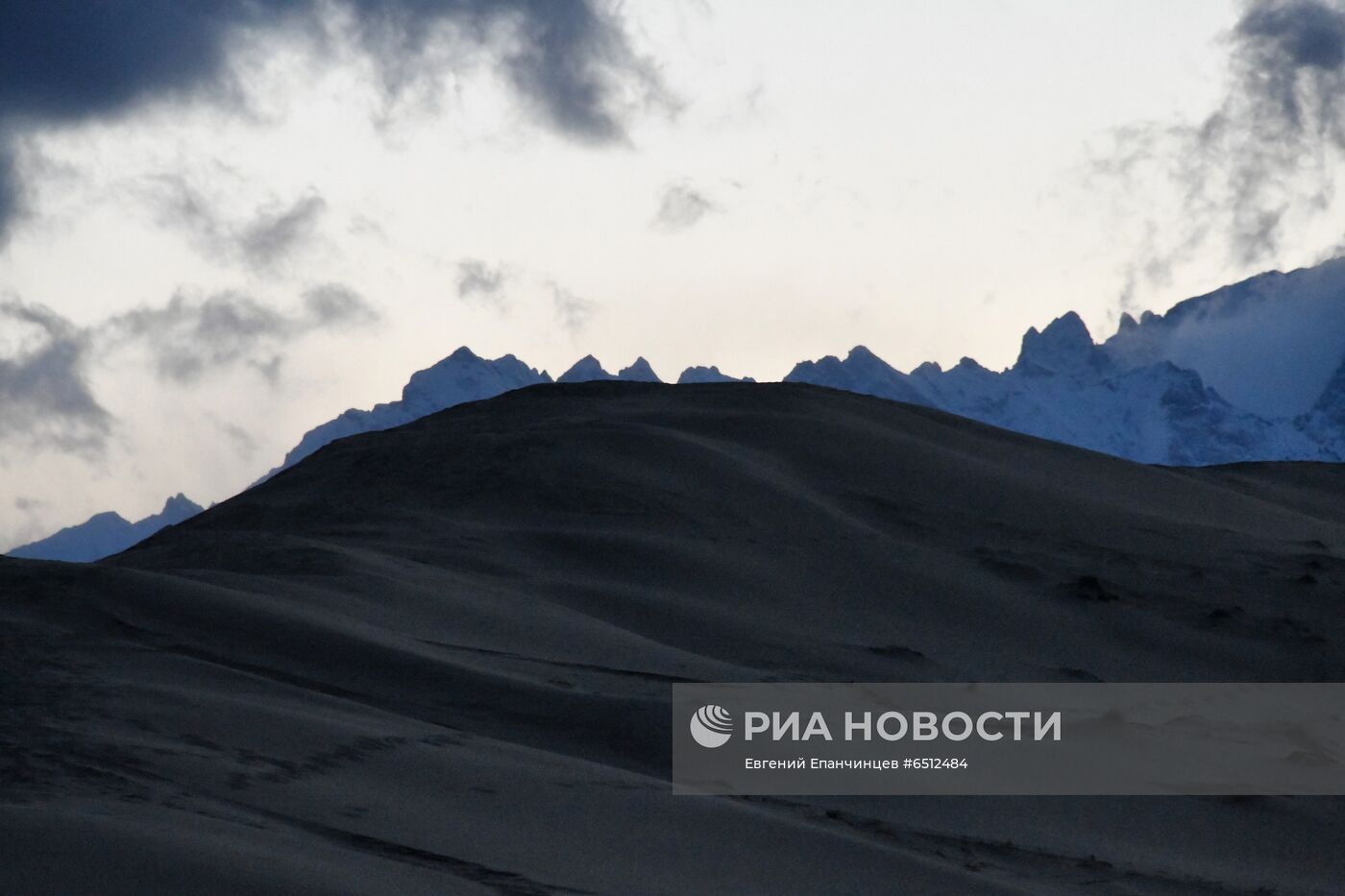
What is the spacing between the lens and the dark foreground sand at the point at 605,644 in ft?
18.3

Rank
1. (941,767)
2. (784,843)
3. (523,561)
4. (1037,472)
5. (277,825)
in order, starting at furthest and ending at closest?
1. (1037,472)
2. (523,561)
3. (941,767)
4. (784,843)
5. (277,825)

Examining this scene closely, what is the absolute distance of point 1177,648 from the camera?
12039mm

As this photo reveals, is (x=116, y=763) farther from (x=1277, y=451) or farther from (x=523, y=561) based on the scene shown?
(x=1277, y=451)

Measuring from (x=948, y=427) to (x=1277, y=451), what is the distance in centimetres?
16752

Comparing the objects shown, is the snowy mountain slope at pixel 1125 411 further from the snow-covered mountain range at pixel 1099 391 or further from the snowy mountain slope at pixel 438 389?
the snowy mountain slope at pixel 438 389

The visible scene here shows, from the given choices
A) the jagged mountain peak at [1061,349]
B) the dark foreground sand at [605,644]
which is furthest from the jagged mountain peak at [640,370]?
the dark foreground sand at [605,644]

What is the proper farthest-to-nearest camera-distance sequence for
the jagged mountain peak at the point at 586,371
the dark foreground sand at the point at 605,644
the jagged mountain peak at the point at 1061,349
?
the jagged mountain peak at the point at 1061,349, the jagged mountain peak at the point at 586,371, the dark foreground sand at the point at 605,644

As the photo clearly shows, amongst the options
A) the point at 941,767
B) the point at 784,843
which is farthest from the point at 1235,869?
the point at 784,843

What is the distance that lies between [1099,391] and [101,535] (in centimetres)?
12155

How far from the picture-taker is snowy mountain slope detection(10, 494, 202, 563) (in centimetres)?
18562

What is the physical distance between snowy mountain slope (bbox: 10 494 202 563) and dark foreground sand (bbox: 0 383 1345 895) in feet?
567

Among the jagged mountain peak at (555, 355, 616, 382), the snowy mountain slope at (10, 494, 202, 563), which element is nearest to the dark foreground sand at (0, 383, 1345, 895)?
the jagged mountain peak at (555, 355, 616, 382)

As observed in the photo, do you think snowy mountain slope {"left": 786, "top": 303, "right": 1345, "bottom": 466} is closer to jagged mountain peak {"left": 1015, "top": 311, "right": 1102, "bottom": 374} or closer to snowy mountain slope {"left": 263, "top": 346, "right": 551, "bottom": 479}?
jagged mountain peak {"left": 1015, "top": 311, "right": 1102, "bottom": 374}

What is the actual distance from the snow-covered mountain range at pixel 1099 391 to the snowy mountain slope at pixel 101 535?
0.17 meters
